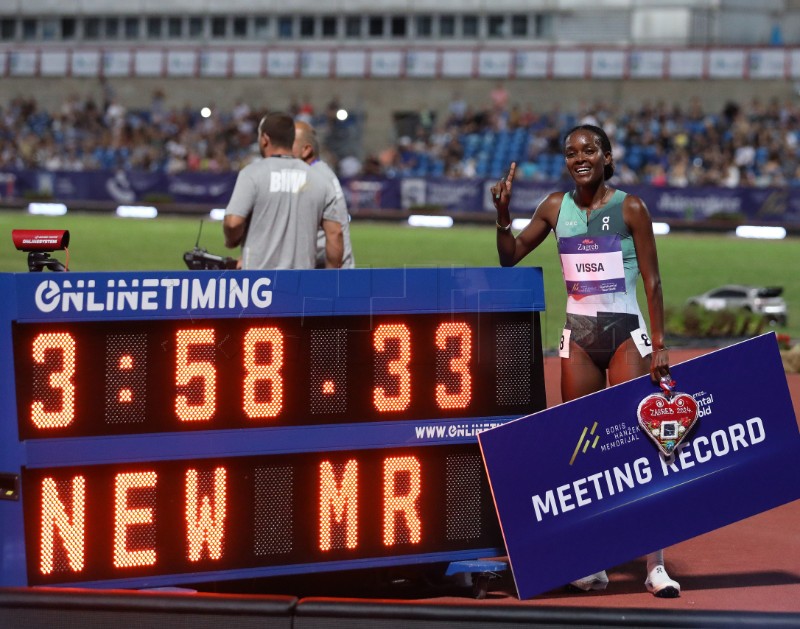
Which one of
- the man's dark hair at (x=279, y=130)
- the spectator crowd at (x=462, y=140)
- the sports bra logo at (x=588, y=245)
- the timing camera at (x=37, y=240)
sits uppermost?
the spectator crowd at (x=462, y=140)

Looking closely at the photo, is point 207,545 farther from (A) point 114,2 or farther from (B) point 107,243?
(A) point 114,2

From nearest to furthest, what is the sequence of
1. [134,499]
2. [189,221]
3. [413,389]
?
1. [134,499]
2. [413,389]
3. [189,221]

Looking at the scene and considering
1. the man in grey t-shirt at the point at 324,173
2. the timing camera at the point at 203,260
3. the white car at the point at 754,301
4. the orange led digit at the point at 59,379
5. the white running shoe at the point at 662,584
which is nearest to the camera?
the orange led digit at the point at 59,379

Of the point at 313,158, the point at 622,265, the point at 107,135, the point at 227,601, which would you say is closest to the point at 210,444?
the point at 227,601

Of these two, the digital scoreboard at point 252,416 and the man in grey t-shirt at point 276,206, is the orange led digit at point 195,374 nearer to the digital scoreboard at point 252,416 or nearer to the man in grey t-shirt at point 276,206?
the digital scoreboard at point 252,416

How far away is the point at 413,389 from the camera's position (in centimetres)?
547

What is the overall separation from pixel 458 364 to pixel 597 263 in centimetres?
89

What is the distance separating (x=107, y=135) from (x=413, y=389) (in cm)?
4412

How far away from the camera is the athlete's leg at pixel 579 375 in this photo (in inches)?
240

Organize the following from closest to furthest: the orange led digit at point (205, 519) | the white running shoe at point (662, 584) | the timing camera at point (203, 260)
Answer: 1. the orange led digit at point (205, 519)
2. the white running shoe at point (662, 584)
3. the timing camera at point (203, 260)

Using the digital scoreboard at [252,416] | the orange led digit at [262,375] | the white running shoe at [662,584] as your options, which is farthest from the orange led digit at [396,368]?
the white running shoe at [662,584]

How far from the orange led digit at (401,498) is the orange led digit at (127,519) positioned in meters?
0.92

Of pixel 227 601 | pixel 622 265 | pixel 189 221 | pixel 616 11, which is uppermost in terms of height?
pixel 616 11

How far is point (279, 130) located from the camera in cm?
723
